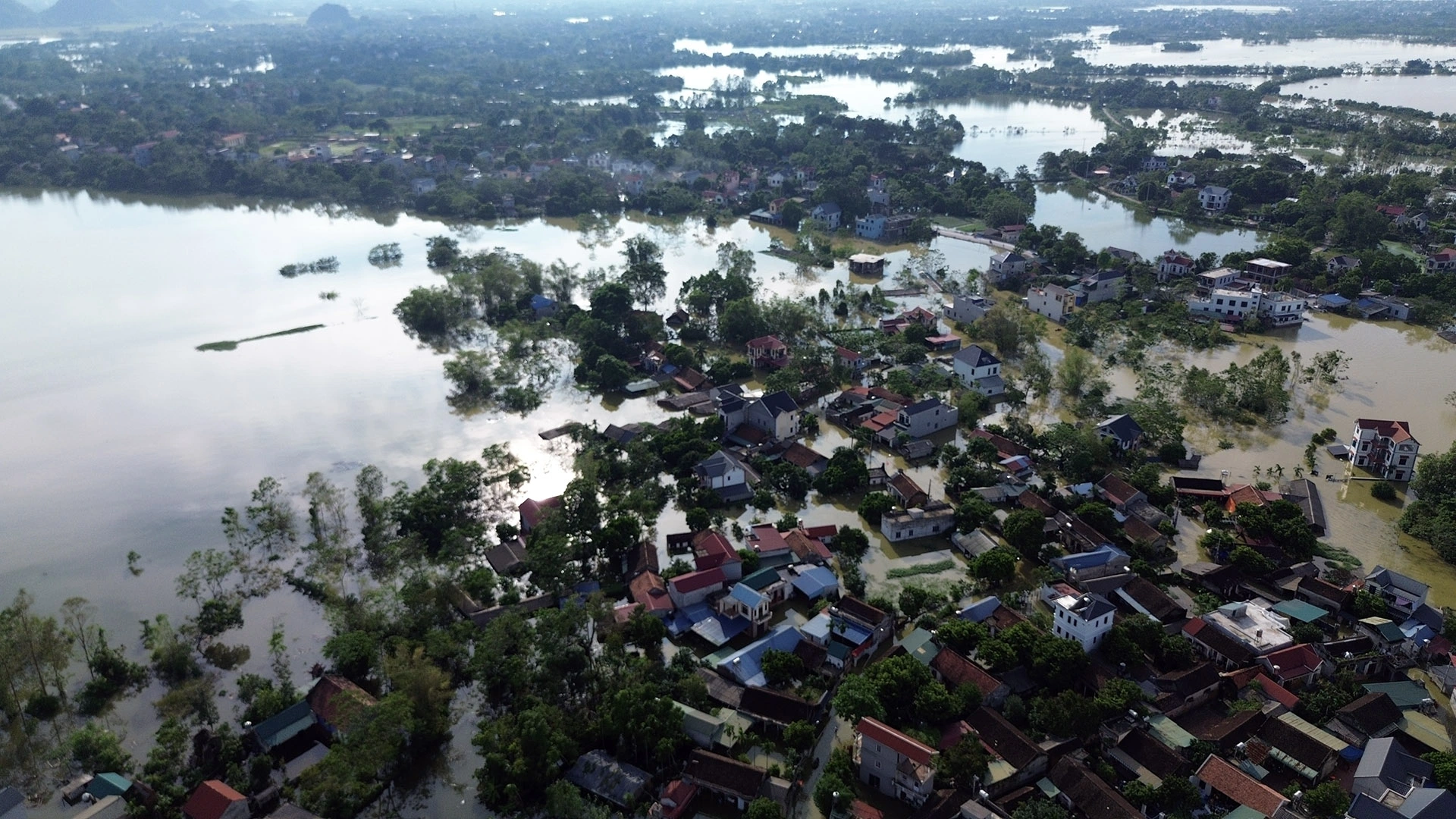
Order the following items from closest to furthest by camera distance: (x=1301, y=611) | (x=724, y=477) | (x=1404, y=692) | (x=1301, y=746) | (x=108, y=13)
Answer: (x=1301, y=746) < (x=1404, y=692) < (x=1301, y=611) < (x=724, y=477) < (x=108, y=13)

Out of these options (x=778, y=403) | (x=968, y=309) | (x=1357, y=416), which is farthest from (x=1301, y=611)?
(x=968, y=309)

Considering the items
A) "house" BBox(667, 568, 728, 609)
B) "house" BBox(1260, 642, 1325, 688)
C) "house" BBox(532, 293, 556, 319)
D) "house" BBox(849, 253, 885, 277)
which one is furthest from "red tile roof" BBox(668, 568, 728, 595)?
"house" BBox(849, 253, 885, 277)

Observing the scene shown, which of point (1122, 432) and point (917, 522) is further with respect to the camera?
point (1122, 432)

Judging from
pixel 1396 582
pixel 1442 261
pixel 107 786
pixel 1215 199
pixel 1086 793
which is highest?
pixel 1215 199

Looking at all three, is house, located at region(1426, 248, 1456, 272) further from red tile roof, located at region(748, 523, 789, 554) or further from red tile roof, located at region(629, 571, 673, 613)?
red tile roof, located at region(629, 571, 673, 613)

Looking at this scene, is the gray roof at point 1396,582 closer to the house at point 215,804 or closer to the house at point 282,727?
the house at point 282,727

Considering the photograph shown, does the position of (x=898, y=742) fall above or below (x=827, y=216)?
below

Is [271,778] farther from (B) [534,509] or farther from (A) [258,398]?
(A) [258,398]

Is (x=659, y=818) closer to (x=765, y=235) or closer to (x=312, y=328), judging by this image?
(x=312, y=328)
